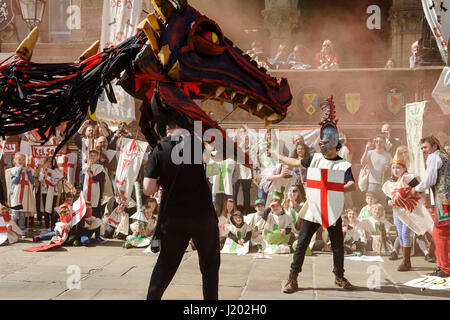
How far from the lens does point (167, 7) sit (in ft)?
12.7

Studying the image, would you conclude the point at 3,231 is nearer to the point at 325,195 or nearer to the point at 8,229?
the point at 8,229

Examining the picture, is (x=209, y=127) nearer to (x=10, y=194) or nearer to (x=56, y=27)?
(x=10, y=194)

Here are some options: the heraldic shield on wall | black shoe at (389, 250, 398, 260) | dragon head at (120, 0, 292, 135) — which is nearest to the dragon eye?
dragon head at (120, 0, 292, 135)

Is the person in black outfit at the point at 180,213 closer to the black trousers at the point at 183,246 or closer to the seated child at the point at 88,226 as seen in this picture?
the black trousers at the point at 183,246

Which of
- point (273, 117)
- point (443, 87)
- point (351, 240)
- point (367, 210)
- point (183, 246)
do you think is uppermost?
point (443, 87)

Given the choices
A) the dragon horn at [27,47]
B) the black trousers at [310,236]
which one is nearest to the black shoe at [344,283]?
the black trousers at [310,236]

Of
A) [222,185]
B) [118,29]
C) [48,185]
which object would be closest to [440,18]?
[222,185]

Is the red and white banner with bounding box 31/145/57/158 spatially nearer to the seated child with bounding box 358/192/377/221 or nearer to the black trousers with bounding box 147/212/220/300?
the seated child with bounding box 358/192/377/221

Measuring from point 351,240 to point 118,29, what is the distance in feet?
20.7

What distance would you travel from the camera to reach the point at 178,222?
4301 millimetres

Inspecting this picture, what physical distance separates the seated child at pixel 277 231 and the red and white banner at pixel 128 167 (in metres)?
2.59

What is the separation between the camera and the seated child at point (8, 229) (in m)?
9.38
